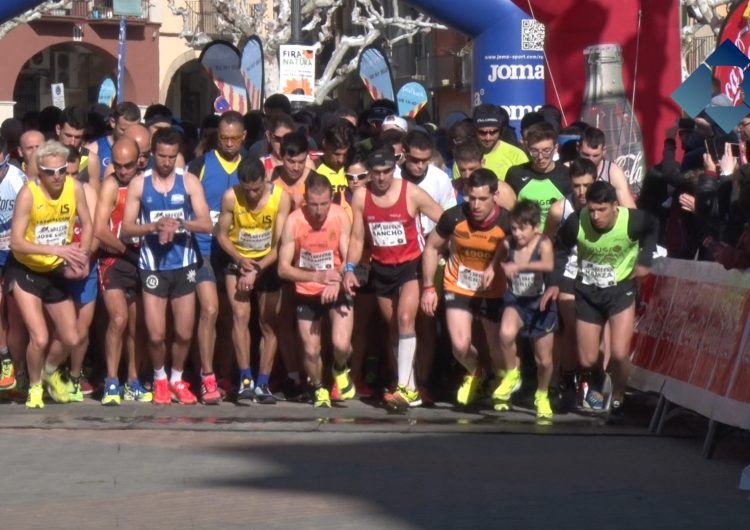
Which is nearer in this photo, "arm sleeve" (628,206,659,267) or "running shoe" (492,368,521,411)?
"arm sleeve" (628,206,659,267)

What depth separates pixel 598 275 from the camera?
10.8 m

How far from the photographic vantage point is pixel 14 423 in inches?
420

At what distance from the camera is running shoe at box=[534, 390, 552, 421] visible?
11.2 m

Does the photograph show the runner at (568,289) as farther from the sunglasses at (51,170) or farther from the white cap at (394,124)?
the sunglasses at (51,170)

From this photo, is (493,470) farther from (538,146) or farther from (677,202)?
(677,202)

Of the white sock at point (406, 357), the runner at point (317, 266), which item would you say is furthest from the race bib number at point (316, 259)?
the white sock at point (406, 357)

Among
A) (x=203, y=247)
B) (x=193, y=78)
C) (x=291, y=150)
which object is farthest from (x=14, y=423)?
(x=193, y=78)

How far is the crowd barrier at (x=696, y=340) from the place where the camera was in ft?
30.8

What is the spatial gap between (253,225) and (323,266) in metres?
0.58

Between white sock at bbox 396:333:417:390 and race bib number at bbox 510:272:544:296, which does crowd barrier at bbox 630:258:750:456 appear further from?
white sock at bbox 396:333:417:390

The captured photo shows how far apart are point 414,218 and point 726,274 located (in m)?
2.58

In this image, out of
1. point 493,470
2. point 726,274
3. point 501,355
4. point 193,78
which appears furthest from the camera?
point 193,78

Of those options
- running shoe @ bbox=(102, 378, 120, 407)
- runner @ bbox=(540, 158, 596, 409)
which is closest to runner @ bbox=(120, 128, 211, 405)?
running shoe @ bbox=(102, 378, 120, 407)

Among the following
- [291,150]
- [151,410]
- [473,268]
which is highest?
[291,150]
